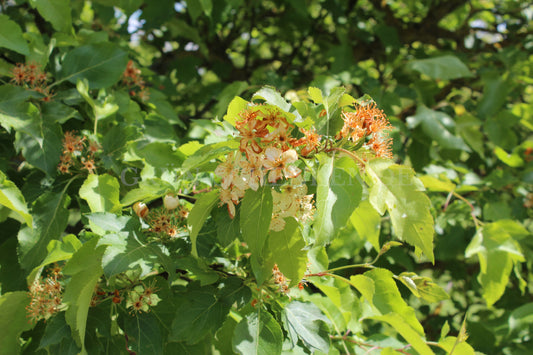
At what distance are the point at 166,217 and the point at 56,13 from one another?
907mm

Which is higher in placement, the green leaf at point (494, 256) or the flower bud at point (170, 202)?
the flower bud at point (170, 202)

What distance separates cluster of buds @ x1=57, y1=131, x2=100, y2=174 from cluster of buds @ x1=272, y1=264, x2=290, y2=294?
25.3 inches

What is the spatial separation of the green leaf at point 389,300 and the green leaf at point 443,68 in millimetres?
1241

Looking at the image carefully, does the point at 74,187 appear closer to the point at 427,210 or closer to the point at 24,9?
the point at 427,210

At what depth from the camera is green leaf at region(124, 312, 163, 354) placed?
38.4 inches

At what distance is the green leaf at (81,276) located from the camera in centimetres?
88

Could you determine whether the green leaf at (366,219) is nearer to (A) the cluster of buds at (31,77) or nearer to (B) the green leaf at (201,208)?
(B) the green leaf at (201,208)

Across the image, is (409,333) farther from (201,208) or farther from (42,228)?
(42,228)

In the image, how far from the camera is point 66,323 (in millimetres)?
960

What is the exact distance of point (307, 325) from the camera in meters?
0.98

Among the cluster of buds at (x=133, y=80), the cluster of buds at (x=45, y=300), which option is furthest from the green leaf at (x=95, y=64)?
the cluster of buds at (x=45, y=300)

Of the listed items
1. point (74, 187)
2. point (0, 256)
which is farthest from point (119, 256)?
point (0, 256)

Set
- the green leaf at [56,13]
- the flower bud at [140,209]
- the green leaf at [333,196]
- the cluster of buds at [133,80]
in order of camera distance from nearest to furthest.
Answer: the green leaf at [333,196]
the flower bud at [140,209]
the green leaf at [56,13]
the cluster of buds at [133,80]

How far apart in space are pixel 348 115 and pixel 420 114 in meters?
1.30
